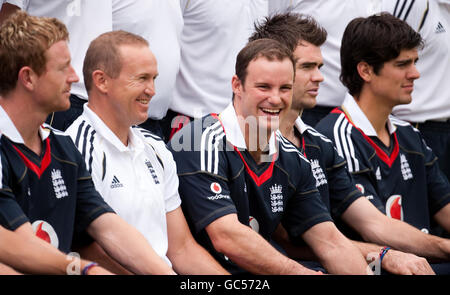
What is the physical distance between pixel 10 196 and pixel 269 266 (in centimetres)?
136

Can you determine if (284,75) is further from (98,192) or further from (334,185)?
(98,192)

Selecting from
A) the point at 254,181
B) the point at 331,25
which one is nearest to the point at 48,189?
the point at 254,181

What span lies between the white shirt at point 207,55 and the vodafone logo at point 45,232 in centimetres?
197

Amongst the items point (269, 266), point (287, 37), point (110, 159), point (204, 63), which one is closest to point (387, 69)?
point (287, 37)

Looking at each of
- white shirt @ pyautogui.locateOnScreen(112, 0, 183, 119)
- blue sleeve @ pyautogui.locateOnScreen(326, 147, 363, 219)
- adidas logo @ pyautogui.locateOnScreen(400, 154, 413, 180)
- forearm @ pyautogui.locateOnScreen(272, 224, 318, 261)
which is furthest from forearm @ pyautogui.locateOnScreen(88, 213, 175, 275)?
adidas logo @ pyautogui.locateOnScreen(400, 154, 413, 180)

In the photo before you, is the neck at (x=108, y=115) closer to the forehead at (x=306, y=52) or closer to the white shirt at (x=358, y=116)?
the forehead at (x=306, y=52)

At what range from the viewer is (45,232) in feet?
11.4

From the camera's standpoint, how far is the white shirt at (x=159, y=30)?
483 centimetres

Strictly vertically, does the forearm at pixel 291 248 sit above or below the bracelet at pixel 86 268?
below

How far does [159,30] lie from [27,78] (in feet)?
5.25

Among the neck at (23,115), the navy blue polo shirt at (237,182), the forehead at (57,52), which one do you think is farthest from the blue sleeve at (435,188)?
the neck at (23,115)

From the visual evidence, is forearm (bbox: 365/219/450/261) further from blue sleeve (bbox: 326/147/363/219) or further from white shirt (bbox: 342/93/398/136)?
white shirt (bbox: 342/93/398/136)

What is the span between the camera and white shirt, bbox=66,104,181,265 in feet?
12.5

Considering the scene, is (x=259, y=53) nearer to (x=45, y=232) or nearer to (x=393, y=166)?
(x=393, y=166)
